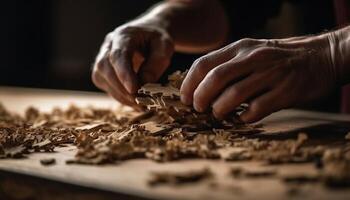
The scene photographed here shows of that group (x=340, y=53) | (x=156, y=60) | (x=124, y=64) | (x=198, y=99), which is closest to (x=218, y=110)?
(x=198, y=99)

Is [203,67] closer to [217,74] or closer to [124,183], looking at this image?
[217,74]

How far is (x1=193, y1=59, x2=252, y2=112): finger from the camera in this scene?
1025 mm

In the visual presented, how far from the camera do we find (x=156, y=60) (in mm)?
1539

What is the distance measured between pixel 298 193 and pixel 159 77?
93 centimetres

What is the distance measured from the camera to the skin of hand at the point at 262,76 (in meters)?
1.03

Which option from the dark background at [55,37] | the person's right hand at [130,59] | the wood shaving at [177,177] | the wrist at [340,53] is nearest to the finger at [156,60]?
the person's right hand at [130,59]

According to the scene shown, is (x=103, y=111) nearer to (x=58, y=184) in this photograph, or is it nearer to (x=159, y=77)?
(x=159, y=77)

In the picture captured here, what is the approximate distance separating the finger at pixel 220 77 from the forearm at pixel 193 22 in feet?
2.57

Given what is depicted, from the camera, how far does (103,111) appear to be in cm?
164

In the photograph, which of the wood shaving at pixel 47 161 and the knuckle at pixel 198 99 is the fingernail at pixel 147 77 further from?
the wood shaving at pixel 47 161

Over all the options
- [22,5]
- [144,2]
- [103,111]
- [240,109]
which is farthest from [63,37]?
[240,109]

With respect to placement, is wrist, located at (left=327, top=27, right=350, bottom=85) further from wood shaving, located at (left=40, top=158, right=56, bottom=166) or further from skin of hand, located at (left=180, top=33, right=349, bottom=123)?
wood shaving, located at (left=40, top=158, right=56, bottom=166)

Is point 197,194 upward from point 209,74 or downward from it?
downward

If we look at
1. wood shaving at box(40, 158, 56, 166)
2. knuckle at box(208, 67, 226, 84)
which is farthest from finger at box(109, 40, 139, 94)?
wood shaving at box(40, 158, 56, 166)
